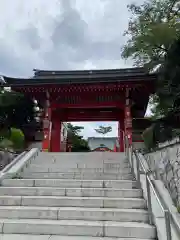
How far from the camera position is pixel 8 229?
11.8 ft

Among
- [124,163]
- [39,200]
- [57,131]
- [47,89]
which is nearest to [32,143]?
[57,131]

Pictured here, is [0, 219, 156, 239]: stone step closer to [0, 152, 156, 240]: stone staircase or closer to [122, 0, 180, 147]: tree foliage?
[0, 152, 156, 240]: stone staircase

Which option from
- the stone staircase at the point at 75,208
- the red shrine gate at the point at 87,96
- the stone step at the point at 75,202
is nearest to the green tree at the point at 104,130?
the red shrine gate at the point at 87,96

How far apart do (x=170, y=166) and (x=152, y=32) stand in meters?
4.97

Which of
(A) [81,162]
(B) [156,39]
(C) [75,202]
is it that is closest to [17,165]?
(A) [81,162]

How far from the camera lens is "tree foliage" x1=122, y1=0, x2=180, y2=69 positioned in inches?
303

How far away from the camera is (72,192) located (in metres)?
4.63

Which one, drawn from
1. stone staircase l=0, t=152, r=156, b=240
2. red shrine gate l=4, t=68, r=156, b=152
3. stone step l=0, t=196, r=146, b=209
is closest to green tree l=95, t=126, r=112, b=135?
red shrine gate l=4, t=68, r=156, b=152

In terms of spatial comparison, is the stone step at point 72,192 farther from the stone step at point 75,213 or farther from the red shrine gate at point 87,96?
the red shrine gate at point 87,96

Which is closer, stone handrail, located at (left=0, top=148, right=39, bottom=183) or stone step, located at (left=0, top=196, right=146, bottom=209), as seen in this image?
stone step, located at (left=0, top=196, right=146, bottom=209)

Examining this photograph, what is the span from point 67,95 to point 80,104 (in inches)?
30.6

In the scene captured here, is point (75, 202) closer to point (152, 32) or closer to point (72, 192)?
point (72, 192)

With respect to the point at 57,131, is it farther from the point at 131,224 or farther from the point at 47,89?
the point at 131,224

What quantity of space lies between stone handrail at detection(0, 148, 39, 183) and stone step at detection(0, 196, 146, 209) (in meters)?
1.08
